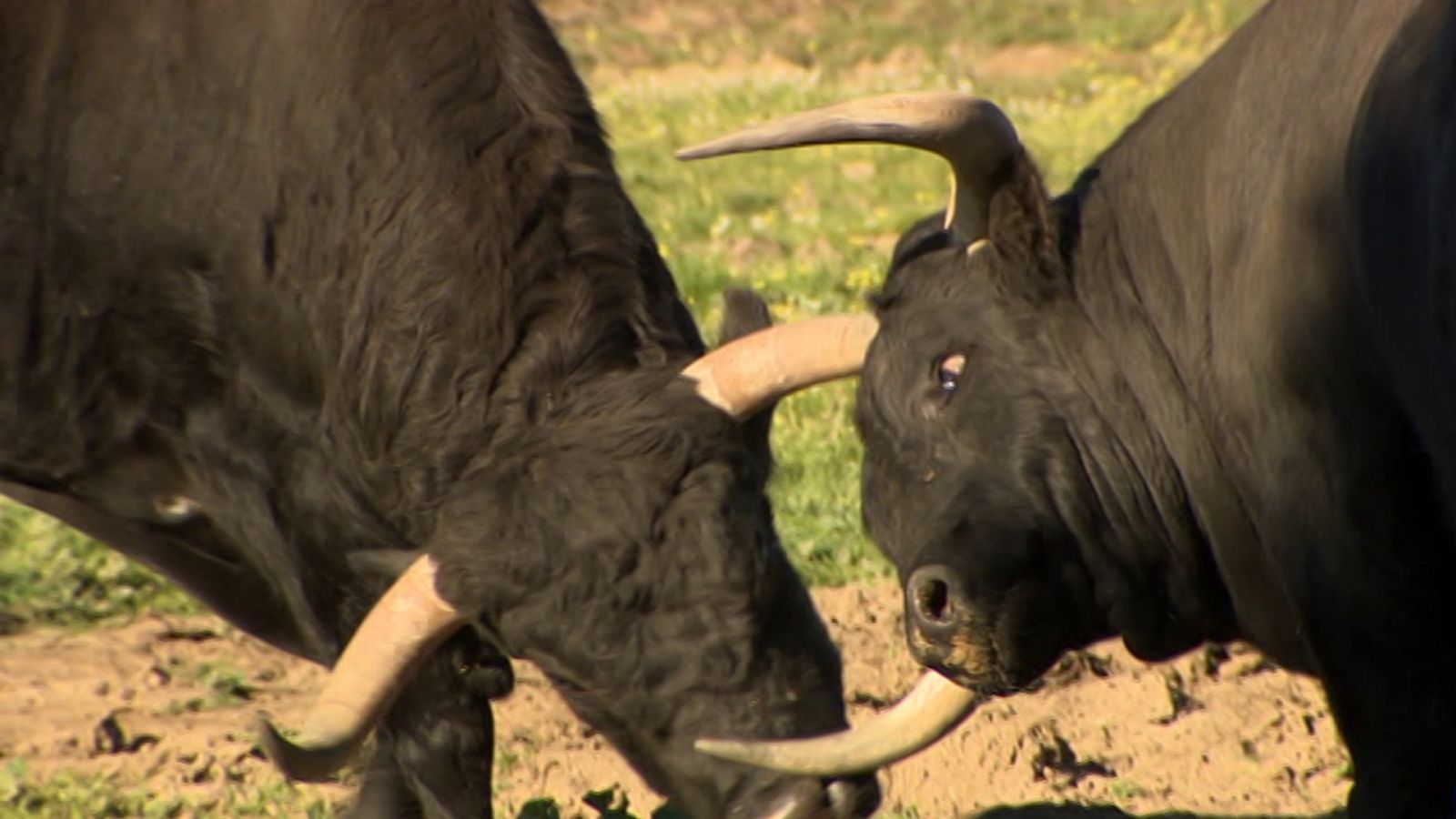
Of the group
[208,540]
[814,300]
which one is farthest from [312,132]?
[814,300]

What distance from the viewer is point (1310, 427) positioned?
3.95 metres

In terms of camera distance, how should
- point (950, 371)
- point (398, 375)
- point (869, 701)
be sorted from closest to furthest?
point (950, 371)
point (398, 375)
point (869, 701)

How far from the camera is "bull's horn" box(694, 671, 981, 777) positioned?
175 inches

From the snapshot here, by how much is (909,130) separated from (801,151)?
8.35 m

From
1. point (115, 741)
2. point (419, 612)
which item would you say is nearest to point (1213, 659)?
point (419, 612)

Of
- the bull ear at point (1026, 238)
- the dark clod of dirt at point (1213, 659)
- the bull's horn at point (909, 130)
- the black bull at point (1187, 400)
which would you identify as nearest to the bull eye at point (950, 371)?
the black bull at point (1187, 400)

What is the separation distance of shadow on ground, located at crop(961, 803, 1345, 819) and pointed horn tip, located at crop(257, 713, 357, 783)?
1.52 m

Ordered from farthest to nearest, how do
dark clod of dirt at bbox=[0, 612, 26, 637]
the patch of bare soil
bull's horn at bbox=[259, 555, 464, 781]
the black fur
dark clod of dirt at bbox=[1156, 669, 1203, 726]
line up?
1. dark clod of dirt at bbox=[0, 612, 26, 637]
2. dark clod of dirt at bbox=[1156, 669, 1203, 726]
3. the patch of bare soil
4. bull's horn at bbox=[259, 555, 464, 781]
5. the black fur

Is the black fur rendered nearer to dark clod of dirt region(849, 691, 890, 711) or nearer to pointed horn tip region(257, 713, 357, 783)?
pointed horn tip region(257, 713, 357, 783)

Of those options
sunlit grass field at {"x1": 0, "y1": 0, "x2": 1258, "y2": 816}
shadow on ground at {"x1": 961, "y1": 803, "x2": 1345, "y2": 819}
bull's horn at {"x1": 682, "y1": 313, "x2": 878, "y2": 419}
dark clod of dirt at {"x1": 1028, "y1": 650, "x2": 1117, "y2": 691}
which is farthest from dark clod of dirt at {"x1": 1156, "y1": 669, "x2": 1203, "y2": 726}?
bull's horn at {"x1": 682, "y1": 313, "x2": 878, "y2": 419}

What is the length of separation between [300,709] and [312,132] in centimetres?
171

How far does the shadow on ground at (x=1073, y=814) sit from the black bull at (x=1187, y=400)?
1.01 meters

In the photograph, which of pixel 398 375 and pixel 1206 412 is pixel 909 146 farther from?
pixel 398 375

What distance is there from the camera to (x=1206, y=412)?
14.1ft
